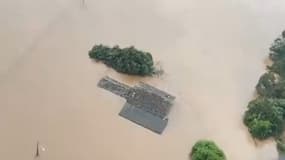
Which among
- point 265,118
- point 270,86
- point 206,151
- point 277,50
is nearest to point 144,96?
point 206,151

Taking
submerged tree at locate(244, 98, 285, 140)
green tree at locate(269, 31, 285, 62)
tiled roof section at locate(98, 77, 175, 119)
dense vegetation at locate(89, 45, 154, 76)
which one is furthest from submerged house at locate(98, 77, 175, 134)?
green tree at locate(269, 31, 285, 62)

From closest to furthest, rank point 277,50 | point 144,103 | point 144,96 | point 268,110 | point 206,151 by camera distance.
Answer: point 206,151
point 268,110
point 144,103
point 144,96
point 277,50

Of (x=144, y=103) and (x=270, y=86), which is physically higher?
(x=270, y=86)

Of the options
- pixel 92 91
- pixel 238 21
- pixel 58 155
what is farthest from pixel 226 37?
pixel 58 155

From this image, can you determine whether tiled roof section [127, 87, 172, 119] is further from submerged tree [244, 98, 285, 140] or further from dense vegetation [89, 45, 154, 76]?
submerged tree [244, 98, 285, 140]

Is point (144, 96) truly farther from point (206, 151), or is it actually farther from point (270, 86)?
point (270, 86)

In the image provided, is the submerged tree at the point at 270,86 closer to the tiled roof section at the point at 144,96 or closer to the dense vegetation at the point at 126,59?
the tiled roof section at the point at 144,96

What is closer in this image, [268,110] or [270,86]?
[268,110]

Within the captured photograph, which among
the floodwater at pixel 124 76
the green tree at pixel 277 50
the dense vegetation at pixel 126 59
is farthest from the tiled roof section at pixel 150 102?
the green tree at pixel 277 50
